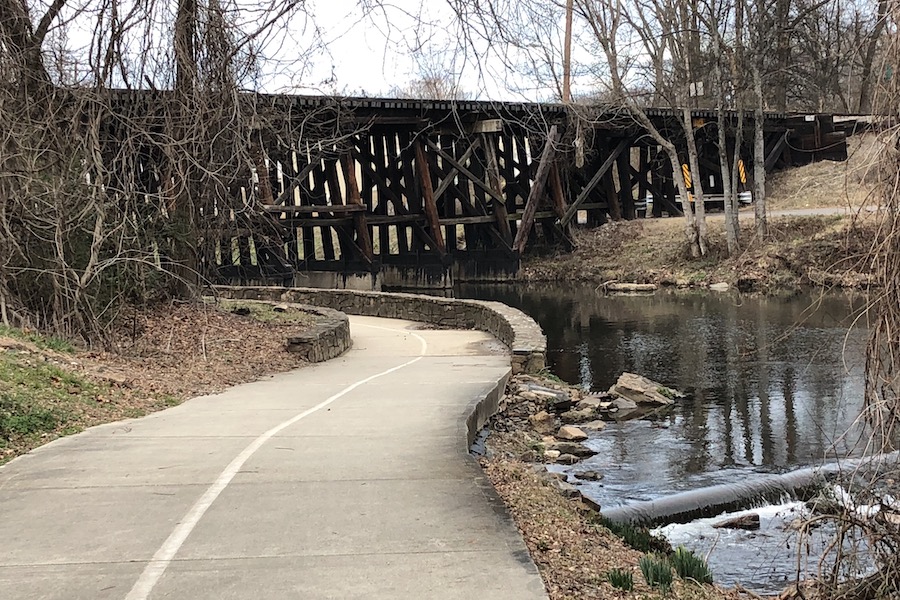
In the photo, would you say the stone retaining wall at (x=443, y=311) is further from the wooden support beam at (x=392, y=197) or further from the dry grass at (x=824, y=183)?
the wooden support beam at (x=392, y=197)

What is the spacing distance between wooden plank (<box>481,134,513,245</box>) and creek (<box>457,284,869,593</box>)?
7266 millimetres

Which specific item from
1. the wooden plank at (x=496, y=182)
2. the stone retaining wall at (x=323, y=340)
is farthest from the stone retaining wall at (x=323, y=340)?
the wooden plank at (x=496, y=182)

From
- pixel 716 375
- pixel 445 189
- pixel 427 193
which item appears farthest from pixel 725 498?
pixel 445 189

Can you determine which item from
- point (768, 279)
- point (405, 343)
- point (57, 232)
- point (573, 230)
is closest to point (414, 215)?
point (573, 230)

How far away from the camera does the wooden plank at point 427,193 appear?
2584 centimetres

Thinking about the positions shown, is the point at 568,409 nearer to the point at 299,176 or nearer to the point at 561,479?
the point at 561,479

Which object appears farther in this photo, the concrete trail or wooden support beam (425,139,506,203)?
wooden support beam (425,139,506,203)

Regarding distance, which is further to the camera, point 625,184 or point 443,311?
point 625,184

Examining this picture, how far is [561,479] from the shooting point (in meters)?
7.42

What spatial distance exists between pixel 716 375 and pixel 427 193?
14867mm

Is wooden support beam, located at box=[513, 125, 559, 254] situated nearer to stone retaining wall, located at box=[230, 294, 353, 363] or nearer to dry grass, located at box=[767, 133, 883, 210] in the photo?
dry grass, located at box=[767, 133, 883, 210]

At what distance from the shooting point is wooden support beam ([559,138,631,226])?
1193 inches

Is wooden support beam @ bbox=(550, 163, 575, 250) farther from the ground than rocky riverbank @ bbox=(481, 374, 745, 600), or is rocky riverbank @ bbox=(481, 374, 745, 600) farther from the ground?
wooden support beam @ bbox=(550, 163, 575, 250)

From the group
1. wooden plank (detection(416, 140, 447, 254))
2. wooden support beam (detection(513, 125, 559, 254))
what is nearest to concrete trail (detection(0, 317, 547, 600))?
wooden plank (detection(416, 140, 447, 254))
